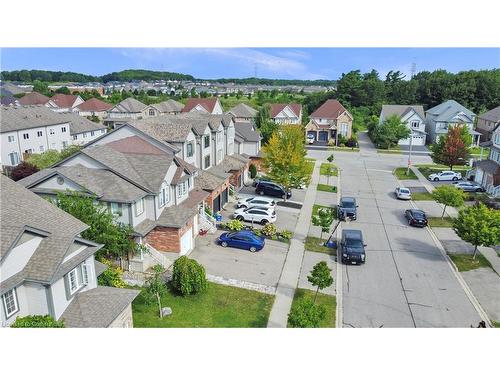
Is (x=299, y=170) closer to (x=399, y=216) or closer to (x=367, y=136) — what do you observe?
(x=399, y=216)

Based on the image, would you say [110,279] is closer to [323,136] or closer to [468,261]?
[468,261]

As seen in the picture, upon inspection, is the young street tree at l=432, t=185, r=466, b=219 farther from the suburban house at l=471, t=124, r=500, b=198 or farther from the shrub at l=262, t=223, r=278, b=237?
the shrub at l=262, t=223, r=278, b=237

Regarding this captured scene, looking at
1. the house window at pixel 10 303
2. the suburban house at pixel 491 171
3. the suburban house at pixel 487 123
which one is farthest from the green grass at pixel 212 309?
the suburban house at pixel 487 123

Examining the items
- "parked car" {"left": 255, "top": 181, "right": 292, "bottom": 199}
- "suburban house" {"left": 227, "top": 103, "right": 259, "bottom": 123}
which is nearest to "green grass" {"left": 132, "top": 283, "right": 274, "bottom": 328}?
"parked car" {"left": 255, "top": 181, "right": 292, "bottom": 199}

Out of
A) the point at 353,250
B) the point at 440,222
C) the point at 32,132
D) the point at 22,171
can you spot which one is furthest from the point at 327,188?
the point at 32,132

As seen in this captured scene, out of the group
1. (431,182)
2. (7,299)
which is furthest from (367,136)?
(7,299)
